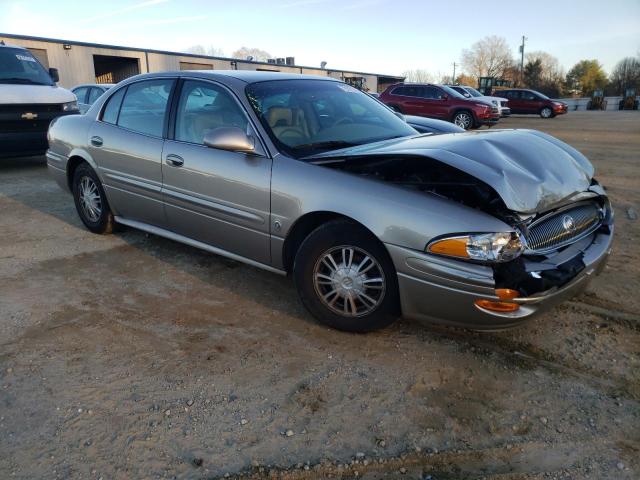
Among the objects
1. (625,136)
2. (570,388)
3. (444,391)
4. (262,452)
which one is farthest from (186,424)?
(625,136)

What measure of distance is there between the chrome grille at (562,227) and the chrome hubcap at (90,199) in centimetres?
402

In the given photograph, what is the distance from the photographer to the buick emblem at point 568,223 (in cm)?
296

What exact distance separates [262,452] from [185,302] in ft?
5.62

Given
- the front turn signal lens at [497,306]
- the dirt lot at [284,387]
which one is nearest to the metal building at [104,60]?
the dirt lot at [284,387]

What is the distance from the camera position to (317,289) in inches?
124

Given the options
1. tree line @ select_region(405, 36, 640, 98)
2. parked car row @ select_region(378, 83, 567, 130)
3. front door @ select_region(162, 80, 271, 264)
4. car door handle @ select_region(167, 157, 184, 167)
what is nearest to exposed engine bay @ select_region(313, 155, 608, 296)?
front door @ select_region(162, 80, 271, 264)

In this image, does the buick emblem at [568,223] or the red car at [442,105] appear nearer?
the buick emblem at [568,223]

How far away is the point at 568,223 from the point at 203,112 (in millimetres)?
2710

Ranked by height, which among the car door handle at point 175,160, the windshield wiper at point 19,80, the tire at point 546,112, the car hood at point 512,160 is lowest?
the tire at point 546,112

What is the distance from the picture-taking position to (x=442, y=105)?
1836cm

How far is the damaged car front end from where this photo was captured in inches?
102

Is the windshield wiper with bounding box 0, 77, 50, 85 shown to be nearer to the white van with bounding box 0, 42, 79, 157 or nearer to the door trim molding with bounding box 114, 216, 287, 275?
the white van with bounding box 0, 42, 79, 157

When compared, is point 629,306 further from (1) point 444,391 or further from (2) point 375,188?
(2) point 375,188

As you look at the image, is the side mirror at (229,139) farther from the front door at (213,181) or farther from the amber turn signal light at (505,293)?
the amber turn signal light at (505,293)
